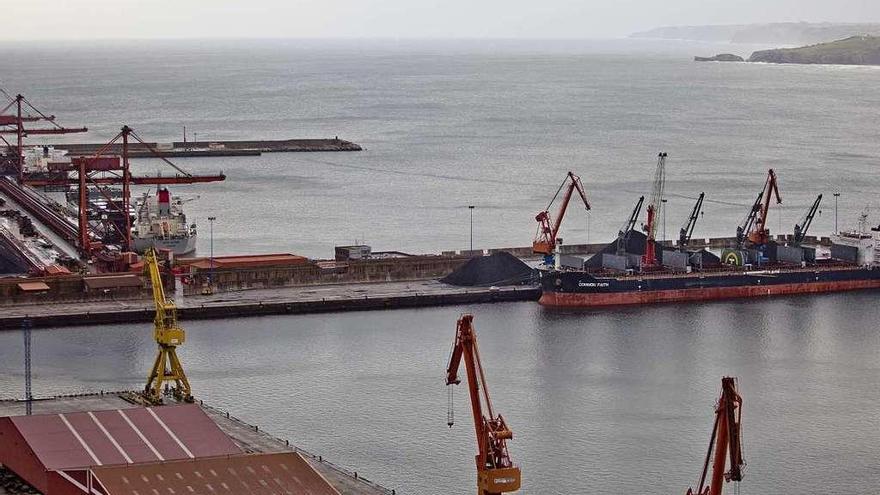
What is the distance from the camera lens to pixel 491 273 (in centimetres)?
4822

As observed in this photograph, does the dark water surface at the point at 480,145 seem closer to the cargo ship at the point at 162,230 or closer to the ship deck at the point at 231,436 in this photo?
the cargo ship at the point at 162,230

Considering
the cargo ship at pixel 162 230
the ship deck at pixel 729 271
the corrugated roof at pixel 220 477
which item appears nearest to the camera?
the corrugated roof at pixel 220 477

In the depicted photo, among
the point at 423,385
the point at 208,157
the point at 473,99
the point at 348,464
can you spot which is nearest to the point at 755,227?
the point at 423,385

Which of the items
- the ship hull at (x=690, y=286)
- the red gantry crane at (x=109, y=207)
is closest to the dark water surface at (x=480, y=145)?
the red gantry crane at (x=109, y=207)

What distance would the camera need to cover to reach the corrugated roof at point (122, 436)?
27406 millimetres

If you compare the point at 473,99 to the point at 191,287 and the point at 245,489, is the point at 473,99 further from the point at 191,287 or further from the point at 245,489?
the point at 245,489

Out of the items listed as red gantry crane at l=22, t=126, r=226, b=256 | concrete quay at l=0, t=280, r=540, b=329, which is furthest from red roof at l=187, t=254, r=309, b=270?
red gantry crane at l=22, t=126, r=226, b=256

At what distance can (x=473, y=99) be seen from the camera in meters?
137

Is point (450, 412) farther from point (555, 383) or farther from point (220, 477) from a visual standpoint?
point (220, 477)

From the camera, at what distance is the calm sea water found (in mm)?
32438

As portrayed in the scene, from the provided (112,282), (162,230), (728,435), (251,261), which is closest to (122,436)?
(728,435)

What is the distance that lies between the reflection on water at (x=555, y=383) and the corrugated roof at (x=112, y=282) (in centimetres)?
307

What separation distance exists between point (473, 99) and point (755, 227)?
8298cm

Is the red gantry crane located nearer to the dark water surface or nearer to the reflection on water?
the dark water surface
